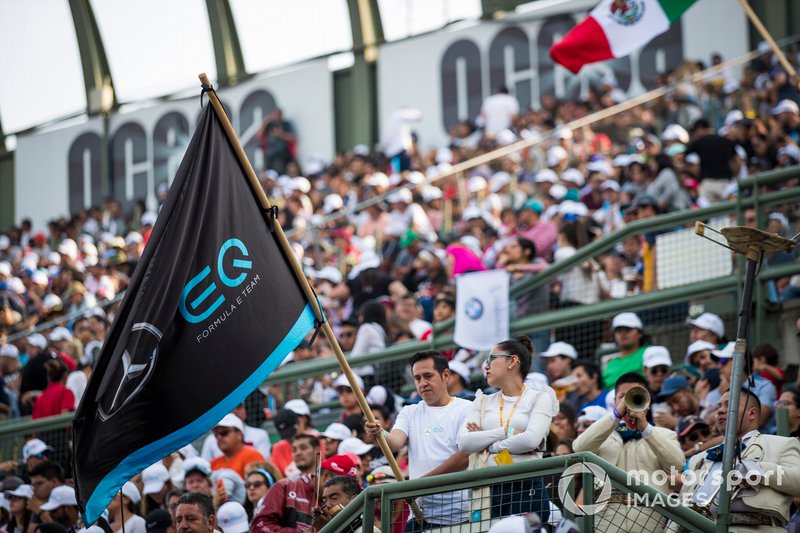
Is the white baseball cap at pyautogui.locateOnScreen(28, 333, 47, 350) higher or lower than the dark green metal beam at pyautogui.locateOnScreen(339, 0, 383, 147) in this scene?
lower

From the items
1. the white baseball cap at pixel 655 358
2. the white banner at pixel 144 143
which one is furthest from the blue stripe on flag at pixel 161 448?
the white banner at pixel 144 143

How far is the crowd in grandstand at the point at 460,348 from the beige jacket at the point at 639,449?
0.01 metres

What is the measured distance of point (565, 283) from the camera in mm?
13188

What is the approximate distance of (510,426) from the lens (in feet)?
26.0

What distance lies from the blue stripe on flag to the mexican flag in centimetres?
616

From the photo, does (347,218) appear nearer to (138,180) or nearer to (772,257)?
(772,257)

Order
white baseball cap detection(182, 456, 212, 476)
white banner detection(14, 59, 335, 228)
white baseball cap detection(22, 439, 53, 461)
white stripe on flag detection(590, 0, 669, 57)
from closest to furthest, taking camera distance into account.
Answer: white baseball cap detection(182, 456, 212, 476) < white stripe on flag detection(590, 0, 669, 57) < white baseball cap detection(22, 439, 53, 461) < white banner detection(14, 59, 335, 228)

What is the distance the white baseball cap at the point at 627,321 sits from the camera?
1157 centimetres

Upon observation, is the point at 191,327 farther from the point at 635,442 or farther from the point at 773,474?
the point at 773,474

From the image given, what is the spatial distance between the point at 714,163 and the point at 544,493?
9.08 meters

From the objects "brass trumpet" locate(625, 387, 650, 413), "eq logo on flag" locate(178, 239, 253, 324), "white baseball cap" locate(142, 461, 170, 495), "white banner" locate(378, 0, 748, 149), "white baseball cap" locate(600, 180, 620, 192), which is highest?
"white banner" locate(378, 0, 748, 149)

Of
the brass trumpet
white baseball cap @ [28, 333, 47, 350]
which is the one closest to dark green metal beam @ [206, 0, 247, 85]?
white baseball cap @ [28, 333, 47, 350]

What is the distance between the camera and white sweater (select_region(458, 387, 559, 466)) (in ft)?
25.6

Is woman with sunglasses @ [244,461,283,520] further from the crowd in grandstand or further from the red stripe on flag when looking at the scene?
the red stripe on flag
